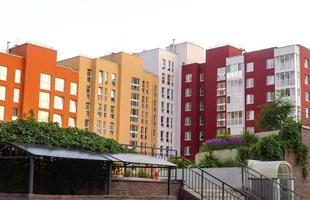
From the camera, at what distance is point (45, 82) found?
247ft

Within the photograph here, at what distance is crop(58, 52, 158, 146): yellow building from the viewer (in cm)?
8262

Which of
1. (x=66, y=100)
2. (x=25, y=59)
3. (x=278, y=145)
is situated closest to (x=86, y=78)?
(x=66, y=100)

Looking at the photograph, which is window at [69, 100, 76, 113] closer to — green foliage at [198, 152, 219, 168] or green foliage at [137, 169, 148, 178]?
green foliage at [198, 152, 219, 168]

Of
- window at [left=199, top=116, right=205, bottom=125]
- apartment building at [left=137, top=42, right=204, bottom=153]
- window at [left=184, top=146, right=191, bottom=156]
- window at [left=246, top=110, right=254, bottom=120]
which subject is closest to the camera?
window at [left=246, top=110, right=254, bottom=120]

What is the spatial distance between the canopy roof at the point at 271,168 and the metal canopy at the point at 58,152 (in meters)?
8.39

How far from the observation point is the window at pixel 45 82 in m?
74.8

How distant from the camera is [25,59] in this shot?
7306 centimetres

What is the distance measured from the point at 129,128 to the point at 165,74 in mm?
12404

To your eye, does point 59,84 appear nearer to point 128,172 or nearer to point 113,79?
point 113,79

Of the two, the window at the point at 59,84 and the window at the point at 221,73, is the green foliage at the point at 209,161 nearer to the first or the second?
the window at the point at 59,84

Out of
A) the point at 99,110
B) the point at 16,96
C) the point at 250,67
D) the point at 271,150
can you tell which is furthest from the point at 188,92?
the point at 271,150

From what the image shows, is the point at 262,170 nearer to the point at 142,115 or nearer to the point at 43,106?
the point at 43,106

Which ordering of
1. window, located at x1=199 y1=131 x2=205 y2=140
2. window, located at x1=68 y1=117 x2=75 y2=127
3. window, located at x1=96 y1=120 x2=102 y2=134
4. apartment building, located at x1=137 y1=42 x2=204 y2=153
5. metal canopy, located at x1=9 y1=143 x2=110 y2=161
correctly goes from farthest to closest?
1. apartment building, located at x1=137 y1=42 x2=204 y2=153
2. window, located at x1=199 y1=131 x2=205 y2=140
3. window, located at x1=96 y1=120 x2=102 y2=134
4. window, located at x1=68 y1=117 x2=75 y2=127
5. metal canopy, located at x1=9 y1=143 x2=110 y2=161

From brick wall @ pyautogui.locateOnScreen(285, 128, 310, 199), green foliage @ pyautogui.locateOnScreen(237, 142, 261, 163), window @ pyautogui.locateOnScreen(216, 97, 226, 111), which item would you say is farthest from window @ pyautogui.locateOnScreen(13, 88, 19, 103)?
brick wall @ pyautogui.locateOnScreen(285, 128, 310, 199)
